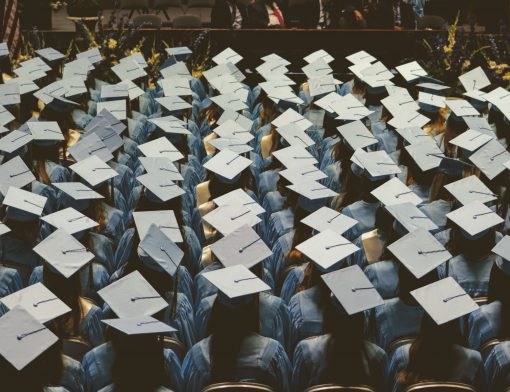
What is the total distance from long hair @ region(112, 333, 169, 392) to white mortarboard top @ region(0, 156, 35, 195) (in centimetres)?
175

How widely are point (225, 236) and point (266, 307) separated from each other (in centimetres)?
51

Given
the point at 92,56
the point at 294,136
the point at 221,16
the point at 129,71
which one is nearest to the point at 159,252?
the point at 294,136

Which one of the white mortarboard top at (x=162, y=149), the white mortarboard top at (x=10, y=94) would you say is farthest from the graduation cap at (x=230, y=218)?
the white mortarboard top at (x=10, y=94)

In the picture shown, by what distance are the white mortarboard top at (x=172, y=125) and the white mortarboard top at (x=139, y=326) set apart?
2356mm

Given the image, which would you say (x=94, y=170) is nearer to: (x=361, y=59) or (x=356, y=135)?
(x=356, y=135)

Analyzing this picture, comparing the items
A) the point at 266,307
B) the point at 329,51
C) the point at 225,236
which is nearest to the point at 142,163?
the point at 225,236

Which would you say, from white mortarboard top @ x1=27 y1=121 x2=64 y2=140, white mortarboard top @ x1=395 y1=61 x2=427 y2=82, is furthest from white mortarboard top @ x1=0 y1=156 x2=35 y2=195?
white mortarboard top @ x1=395 y1=61 x2=427 y2=82

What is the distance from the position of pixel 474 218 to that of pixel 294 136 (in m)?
1.76

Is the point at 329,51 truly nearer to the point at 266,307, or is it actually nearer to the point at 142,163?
the point at 142,163

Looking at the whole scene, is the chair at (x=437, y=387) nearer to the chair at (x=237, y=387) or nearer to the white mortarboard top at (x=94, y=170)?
the chair at (x=237, y=387)

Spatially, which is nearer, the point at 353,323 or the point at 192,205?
the point at 353,323

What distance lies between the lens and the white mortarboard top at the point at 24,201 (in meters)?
4.22

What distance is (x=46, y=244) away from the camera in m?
3.81

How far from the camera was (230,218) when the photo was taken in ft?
14.1
